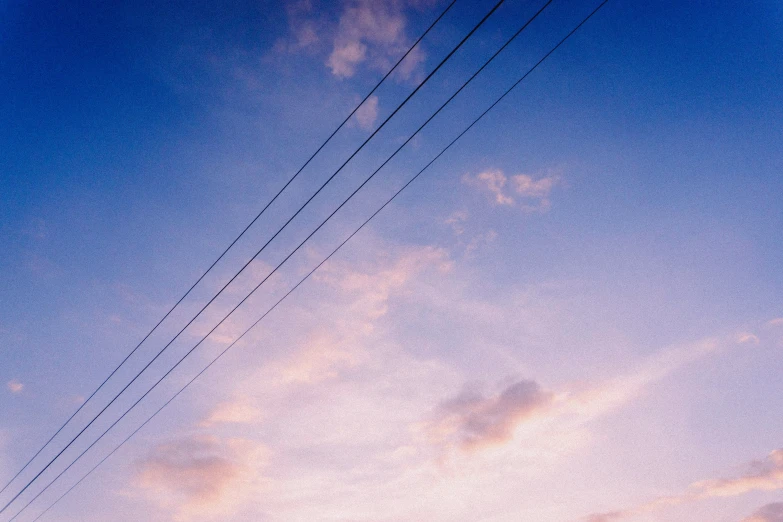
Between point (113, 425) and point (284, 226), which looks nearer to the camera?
point (284, 226)

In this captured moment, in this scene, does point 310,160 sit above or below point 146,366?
above

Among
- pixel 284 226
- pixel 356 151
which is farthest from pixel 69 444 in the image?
pixel 356 151

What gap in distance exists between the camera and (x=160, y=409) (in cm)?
1961

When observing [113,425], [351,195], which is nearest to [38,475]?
[113,425]

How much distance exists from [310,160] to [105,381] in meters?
11.5

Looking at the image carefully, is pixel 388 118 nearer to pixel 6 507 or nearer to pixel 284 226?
pixel 284 226

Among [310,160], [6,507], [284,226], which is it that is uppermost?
[310,160]

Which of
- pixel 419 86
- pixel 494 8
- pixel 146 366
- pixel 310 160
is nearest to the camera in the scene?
pixel 494 8

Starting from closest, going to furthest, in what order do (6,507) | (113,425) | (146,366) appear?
1. (146,366)
2. (113,425)
3. (6,507)

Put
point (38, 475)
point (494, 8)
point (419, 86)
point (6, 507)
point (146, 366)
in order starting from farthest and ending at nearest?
1. point (6, 507)
2. point (38, 475)
3. point (146, 366)
4. point (419, 86)
5. point (494, 8)

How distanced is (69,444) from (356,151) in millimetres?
18554

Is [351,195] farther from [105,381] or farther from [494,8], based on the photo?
[105,381]

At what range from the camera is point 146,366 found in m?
16.4

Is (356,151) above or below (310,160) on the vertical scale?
below
